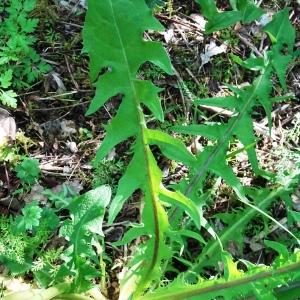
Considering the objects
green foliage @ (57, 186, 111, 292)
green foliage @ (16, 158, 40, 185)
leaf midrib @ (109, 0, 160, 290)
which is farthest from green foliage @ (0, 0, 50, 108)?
leaf midrib @ (109, 0, 160, 290)

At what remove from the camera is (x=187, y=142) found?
262 cm

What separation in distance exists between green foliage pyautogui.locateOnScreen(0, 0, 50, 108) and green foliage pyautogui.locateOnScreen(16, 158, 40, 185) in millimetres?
281

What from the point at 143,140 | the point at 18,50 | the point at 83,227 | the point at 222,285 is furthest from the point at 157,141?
the point at 18,50

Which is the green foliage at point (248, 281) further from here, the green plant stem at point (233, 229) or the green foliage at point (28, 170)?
the green foliage at point (28, 170)

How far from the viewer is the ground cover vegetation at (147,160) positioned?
178cm

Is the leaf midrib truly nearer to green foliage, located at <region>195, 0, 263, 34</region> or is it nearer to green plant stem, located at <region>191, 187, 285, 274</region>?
green plant stem, located at <region>191, 187, 285, 274</region>

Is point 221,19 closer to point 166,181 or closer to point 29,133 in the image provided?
point 166,181

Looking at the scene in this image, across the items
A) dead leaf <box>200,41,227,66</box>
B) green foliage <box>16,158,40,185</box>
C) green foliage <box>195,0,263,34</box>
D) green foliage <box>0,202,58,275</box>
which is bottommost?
green foliage <box>0,202,58,275</box>

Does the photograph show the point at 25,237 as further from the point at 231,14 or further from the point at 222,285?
the point at 231,14

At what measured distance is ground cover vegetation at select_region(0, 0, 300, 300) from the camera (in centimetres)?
178

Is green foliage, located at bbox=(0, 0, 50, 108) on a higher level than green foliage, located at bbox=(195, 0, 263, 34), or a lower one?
lower

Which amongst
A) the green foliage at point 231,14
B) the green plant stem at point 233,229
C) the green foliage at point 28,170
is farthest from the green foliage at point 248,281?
the green foliage at point 231,14

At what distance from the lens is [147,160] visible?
5.67 ft

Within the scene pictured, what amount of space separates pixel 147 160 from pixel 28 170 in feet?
2.70
